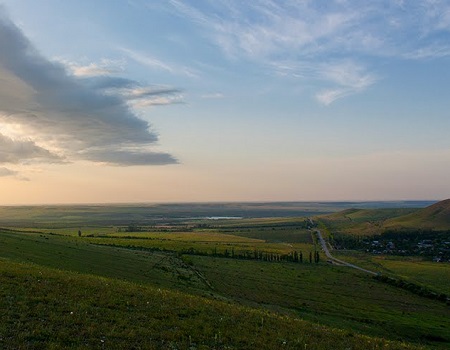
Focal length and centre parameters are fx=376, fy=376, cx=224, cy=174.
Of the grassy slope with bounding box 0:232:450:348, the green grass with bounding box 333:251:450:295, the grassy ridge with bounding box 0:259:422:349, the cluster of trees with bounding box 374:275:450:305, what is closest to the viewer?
the grassy ridge with bounding box 0:259:422:349

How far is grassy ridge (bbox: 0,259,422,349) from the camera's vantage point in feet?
53.9

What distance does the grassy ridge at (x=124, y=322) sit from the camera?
16438 mm

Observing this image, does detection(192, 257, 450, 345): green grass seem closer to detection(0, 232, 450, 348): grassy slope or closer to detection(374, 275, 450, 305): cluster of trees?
detection(0, 232, 450, 348): grassy slope

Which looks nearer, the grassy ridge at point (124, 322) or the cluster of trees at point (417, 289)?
the grassy ridge at point (124, 322)

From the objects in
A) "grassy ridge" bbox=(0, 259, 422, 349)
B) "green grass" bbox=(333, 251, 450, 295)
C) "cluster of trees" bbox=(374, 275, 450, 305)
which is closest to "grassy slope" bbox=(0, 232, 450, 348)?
"cluster of trees" bbox=(374, 275, 450, 305)

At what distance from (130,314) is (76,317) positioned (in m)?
3.17

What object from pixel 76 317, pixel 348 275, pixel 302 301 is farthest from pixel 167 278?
pixel 348 275

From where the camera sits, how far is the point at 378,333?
4181cm

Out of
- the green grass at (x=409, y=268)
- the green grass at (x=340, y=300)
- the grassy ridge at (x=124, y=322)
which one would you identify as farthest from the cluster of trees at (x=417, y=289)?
the grassy ridge at (x=124, y=322)

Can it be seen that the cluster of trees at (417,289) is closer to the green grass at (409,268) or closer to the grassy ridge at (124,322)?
the green grass at (409,268)

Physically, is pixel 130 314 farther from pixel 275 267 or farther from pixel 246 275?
pixel 275 267

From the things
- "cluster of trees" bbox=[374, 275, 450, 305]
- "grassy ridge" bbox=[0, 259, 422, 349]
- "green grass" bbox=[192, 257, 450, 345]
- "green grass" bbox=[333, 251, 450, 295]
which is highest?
"grassy ridge" bbox=[0, 259, 422, 349]

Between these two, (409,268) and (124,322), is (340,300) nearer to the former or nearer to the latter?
(124,322)

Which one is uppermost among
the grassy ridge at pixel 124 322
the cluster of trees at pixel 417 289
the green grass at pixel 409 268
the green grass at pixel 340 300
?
the grassy ridge at pixel 124 322
